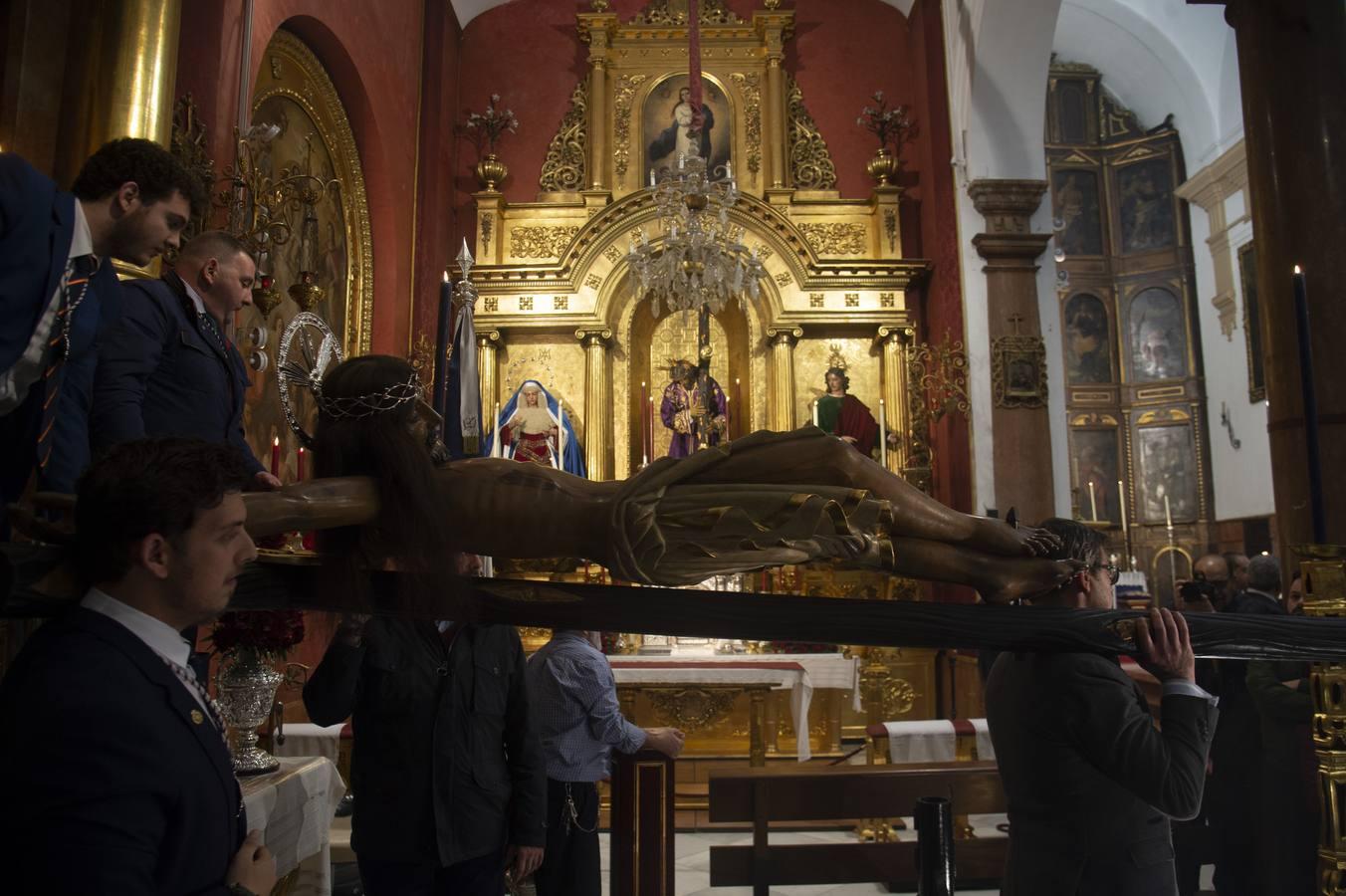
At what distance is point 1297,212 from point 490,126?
8210 millimetres

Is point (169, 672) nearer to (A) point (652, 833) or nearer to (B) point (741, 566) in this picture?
(B) point (741, 566)

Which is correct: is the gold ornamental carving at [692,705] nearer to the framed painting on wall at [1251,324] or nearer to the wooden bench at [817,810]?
the wooden bench at [817,810]

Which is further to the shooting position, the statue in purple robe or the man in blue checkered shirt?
the statue in purple robe

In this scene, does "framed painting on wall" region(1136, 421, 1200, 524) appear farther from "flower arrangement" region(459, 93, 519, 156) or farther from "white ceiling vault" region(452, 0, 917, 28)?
"flower arrangement" region(459, 93, 519, 156)

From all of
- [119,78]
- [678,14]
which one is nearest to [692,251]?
[678,14]

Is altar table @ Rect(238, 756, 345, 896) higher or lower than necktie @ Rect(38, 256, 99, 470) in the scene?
lower

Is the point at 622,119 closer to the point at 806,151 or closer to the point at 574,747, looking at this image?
the point at 806,151

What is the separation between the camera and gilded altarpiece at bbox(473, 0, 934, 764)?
1065 cm

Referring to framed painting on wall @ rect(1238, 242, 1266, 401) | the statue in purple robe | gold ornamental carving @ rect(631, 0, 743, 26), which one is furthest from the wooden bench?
framed painting on wall @ rect(1238, 242, 1266, 401)

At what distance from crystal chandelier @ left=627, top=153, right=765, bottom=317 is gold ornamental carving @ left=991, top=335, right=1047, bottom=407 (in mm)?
2471

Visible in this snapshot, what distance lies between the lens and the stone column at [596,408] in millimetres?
10602

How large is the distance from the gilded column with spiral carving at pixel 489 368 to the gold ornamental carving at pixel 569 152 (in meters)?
1.96

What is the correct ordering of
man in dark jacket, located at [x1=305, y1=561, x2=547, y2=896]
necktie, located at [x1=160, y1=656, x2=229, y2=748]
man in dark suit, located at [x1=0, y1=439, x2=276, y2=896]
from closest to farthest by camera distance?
man in dark suit, located at [x1=0, y1=439, x2=276, y2=896]
necktie, located at [x1=160, y1=656, x2=229, y2=748]
man in dark jacket, located at [x1=305, y1=561, x2=547, y2=896]

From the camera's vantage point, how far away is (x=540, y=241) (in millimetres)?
10984
